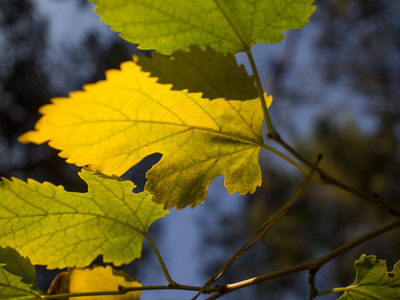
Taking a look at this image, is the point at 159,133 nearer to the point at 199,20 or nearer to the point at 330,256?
the point at 199,20

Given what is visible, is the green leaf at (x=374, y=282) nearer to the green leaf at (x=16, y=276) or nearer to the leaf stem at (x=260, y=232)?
the leaf stem at (x=260, y=232)

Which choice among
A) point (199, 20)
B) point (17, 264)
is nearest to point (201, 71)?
point (199, 20)

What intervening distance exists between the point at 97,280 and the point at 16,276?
18cm

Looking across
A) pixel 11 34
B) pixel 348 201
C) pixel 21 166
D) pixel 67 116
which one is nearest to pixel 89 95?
pixel 67 116

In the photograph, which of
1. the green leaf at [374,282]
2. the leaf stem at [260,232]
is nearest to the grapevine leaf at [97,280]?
the leaf stem at [260,232]

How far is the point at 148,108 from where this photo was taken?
54 cm

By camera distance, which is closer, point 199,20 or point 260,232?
point 199,20

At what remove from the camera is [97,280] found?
0.78m

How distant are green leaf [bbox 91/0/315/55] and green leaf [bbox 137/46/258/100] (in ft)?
0.17

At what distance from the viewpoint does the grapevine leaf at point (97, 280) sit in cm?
76

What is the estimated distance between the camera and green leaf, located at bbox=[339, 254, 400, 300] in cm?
69

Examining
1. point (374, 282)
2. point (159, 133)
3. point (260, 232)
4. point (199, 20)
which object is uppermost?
point (199, 20)

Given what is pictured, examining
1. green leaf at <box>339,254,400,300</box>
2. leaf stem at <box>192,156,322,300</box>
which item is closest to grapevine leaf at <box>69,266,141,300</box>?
leaf stem at <box>192,156,322,300</box>

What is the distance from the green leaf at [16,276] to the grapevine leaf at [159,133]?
0.76 ft
